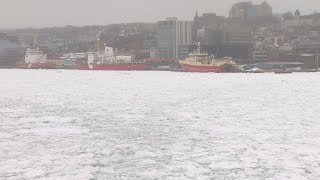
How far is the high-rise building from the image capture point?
117 metres

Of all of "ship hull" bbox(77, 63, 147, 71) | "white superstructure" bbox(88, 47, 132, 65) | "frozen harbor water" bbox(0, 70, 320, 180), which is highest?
"white superstructure" bbox(88, 47, 132, 65)

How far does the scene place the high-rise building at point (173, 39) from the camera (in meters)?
117

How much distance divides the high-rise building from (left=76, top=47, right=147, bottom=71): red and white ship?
72.8 feet

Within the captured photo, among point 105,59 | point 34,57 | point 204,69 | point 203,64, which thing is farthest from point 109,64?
point 204,69

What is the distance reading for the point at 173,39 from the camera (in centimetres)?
11969

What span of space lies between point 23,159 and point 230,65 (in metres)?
60.9

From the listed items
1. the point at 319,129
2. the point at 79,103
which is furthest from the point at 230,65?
the point at 319,129

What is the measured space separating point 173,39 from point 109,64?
3800 cm

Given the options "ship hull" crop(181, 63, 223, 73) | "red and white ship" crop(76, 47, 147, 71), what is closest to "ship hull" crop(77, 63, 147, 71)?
"red and white ship" crop(76, 47, 147, 71)

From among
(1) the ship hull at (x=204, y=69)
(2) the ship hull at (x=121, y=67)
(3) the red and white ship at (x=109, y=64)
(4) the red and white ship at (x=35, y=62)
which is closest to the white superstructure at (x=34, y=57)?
(4) the red and white ship at (x=35, y=62)

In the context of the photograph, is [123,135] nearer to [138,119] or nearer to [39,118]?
[138,119]

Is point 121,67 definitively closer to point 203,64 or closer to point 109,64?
point 109,64

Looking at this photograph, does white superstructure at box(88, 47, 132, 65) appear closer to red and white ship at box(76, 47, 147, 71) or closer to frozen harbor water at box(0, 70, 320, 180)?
red and white ship at box(76, 47, 147, 71)

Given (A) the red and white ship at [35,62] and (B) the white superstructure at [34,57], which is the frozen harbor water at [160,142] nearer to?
(A) the red and white ship at [35,62]
